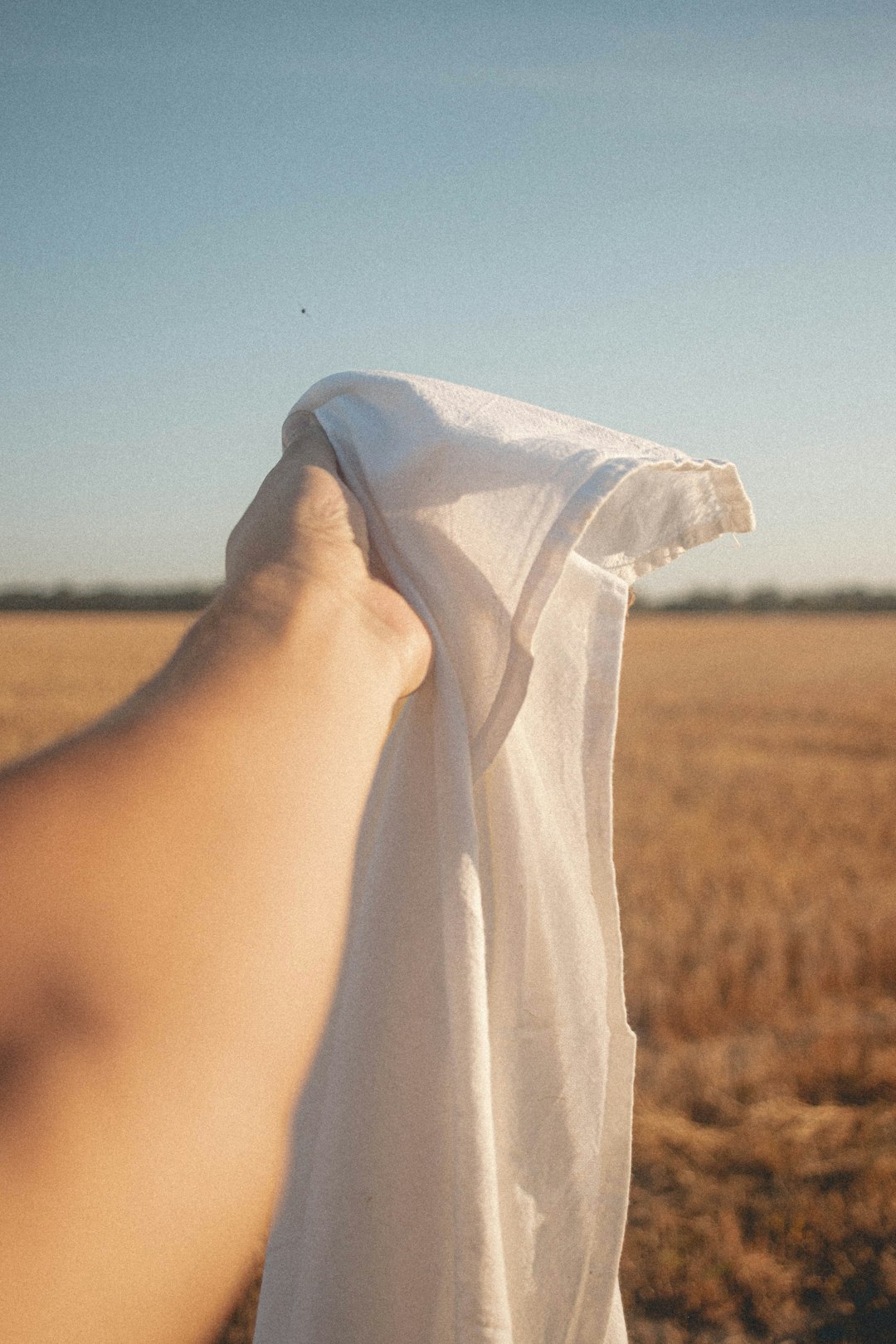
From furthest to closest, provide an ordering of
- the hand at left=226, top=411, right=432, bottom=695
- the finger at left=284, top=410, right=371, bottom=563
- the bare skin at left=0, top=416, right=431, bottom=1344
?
the finger at left=284, top=410, right=371, bottom=563, the hand at left=226, top=411, right=432, bottom=695, the bare skin at left=0, top=416, right=431, bottom=1344

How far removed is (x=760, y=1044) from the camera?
96.7 inches

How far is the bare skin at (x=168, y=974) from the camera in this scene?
16.9 inches

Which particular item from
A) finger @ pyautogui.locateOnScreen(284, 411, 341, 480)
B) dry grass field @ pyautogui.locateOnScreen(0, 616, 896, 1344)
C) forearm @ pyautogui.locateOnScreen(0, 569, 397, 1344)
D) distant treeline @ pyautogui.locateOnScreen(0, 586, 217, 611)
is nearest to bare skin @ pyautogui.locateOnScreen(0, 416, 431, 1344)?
forearm @ pyautogui.locateOnScreen(0, 569, 397, 1344)

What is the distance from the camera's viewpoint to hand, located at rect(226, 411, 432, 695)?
73cm

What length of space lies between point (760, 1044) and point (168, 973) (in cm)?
233

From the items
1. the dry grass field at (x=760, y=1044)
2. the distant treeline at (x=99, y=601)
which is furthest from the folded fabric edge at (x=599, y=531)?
the distant treeline at (x=99, y=601)

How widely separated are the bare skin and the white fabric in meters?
0.21

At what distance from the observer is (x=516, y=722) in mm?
898

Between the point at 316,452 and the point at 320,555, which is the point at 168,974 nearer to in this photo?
the point at 320,555

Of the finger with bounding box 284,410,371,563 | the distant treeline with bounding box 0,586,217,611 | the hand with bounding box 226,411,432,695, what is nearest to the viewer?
the hand with bounding box 226,411,432,695

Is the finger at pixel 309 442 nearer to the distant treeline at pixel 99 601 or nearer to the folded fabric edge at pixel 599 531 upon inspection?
the folded fabric edge at pixel 599 531

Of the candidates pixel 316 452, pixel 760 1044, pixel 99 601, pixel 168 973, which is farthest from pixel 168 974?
pixel 99 601

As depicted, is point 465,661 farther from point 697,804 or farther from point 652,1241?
point 697,804

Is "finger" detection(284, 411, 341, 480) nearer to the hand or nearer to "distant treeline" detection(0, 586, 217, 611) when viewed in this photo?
the hand
